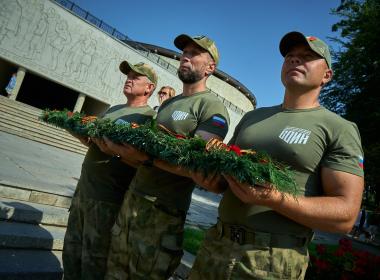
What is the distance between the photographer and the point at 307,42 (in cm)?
190

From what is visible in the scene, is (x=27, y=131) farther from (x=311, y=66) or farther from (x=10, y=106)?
(x=311, y=66)

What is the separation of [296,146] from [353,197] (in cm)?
37

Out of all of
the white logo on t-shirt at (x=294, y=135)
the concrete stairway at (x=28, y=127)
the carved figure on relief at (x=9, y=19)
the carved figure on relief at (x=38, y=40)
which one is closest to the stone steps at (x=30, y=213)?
the white logo on t-shirt at (x=294, y=135)

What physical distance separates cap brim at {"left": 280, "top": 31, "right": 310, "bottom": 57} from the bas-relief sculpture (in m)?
20.8

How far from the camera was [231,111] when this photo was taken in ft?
105

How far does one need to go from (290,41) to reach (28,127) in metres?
15.9

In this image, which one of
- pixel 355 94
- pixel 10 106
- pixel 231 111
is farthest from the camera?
pixel 231 111

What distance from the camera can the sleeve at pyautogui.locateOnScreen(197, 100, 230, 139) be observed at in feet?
7.50

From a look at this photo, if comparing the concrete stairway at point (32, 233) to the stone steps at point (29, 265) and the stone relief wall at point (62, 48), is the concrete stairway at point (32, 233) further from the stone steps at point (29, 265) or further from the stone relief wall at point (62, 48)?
the stone relief wall at point (62, 48)

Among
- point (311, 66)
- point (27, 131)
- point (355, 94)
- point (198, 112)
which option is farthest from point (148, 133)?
point (27, 131)

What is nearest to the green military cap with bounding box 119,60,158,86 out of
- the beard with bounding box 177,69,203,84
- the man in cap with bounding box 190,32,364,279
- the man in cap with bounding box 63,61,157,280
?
the beard with bounding box 177,69,203,84

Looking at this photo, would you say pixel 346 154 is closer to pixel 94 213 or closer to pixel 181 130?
pixel 181 130

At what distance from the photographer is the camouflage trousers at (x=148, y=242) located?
7.29 feet

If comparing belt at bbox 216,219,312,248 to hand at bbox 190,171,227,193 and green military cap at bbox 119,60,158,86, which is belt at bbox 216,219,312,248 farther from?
green military cap at bbox 119,60,158,86
